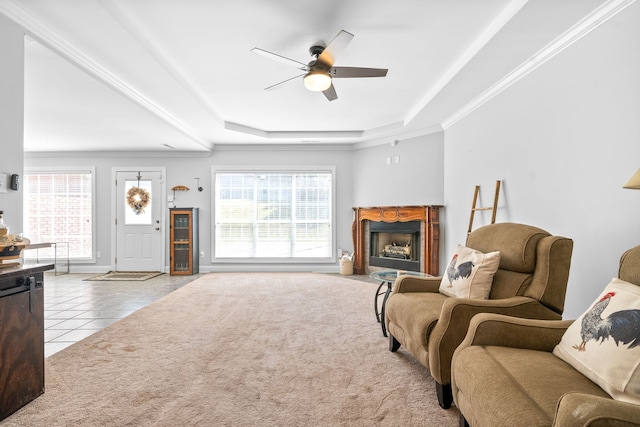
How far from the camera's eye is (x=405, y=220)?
5.98 meters

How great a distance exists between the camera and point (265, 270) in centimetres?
692

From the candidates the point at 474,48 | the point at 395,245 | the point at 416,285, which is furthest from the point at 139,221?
the point at 474,48

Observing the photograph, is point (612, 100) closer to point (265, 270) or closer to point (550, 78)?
point (550, 78)

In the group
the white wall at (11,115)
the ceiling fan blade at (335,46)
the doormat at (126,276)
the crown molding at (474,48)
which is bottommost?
the doormat at (126,276)

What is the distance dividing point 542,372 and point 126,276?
6718mm

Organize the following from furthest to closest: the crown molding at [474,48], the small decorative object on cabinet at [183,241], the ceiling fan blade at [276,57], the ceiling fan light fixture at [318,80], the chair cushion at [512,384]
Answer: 1. the small decorative object on cabinet at [183,241]
2. the ceiling fan light fixture at [318,80]
3. the ceiling fan blade at [276,57]
4. the crown molding at [474,48]
5. the chair cushion at [512,384]

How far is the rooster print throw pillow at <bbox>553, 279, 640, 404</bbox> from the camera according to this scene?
1.15m

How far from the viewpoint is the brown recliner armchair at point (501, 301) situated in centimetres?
195

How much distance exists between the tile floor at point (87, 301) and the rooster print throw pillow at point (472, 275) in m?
→ 3.08

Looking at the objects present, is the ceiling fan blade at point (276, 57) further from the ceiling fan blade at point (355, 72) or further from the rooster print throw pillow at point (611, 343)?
the rooster print throw pillow at point (611, 343)

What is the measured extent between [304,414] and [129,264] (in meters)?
6.29

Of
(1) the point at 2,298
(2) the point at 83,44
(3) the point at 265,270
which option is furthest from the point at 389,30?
(3) the point at 265,270

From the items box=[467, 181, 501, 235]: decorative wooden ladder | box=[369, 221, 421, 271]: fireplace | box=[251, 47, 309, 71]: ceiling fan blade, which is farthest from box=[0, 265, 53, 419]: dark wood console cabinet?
box=[369, 221, 421, 271]: fireplace

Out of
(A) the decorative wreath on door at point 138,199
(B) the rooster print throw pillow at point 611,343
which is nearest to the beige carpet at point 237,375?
(B) the rooster print throw pillow at point 611,343
